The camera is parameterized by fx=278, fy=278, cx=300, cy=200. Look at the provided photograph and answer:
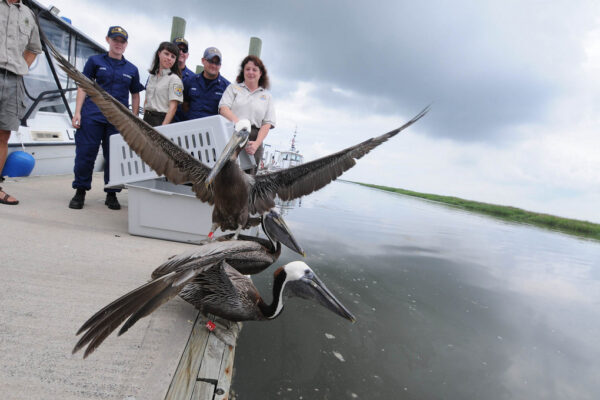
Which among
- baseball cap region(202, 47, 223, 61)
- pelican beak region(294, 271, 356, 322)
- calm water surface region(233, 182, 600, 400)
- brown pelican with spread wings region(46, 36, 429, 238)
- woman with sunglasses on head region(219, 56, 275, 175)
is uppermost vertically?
baseball cap region(202, 47, 223, 61)

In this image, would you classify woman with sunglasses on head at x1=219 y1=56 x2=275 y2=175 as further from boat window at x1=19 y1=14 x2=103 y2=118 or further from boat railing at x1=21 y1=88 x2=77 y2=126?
boat window at x1=19 y1=14 x2=103 y2=118

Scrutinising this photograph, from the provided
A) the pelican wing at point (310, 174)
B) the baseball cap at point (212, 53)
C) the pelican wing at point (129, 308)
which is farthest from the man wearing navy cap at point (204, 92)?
the pelican wing at point (129, 308)

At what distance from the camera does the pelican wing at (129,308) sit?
3.63 feet

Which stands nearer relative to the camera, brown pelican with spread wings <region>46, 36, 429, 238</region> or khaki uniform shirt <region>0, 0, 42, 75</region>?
brown pelican with spread wings <region>46, 36, 429, 238</region>

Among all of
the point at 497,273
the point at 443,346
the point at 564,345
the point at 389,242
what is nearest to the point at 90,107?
the point at 443,346

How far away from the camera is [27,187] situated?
4.41 meters

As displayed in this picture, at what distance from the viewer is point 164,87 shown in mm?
3930

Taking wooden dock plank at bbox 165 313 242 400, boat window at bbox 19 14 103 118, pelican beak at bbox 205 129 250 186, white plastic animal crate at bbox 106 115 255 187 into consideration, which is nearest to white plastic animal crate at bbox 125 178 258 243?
white plastic animal crate at bbox 106 115 255 187

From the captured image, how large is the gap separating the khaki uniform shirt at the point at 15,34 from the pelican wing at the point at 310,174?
10.4 ft

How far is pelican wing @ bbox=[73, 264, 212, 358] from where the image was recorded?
1.11m

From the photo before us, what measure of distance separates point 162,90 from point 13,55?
5.13ft

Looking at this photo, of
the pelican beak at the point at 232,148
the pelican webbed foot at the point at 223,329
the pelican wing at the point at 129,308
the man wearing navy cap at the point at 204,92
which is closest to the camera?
the pelican wing at the point at 129,308

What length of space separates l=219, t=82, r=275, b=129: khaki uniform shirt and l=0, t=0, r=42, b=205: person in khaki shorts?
2.36 m

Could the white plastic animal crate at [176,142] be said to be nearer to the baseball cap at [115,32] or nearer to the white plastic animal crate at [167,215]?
the white plastic animal crate at [167,215]
